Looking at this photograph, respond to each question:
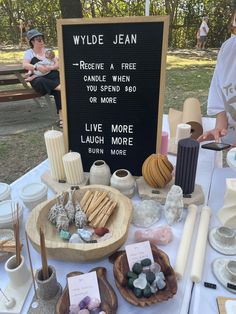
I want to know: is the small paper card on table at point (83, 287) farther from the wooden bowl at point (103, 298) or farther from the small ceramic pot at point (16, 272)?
the small ceramic pot at point (16, 272)

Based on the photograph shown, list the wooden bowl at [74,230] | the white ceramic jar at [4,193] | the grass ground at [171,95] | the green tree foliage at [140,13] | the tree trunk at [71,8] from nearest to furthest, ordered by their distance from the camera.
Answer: the wooden bowl at [74,230]
the white ceramic jar at [4,193]
the grass ground at [171,95]
the tree trunk at [71,8]
the green tree foliage at [140,13]

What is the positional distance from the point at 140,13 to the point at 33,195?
1025 centimetres

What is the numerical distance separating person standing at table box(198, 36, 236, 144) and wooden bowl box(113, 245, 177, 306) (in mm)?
802

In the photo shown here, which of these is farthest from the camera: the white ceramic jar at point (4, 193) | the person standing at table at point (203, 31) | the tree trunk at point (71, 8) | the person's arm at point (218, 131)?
the person standing at table at point (203, 31)

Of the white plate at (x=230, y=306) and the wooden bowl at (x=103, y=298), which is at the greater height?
the wooden bowl at (x=103, y=298)

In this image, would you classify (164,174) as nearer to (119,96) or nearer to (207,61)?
(119,96)

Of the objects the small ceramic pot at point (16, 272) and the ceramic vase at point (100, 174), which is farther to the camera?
the ceramic vase at point (100, 174)

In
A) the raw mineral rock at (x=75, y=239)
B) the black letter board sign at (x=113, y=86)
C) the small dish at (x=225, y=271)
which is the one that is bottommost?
the small dish at (x=225, y=271)

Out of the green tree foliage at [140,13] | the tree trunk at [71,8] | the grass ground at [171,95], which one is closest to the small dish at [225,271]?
the grass ground at [171,95]

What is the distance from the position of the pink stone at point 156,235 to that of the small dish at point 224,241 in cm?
12

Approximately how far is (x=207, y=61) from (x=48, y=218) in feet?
25.2

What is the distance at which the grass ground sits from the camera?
9.04 feet

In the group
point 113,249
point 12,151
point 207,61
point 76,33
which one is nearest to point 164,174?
point 113,249

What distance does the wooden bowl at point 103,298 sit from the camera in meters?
0.61
